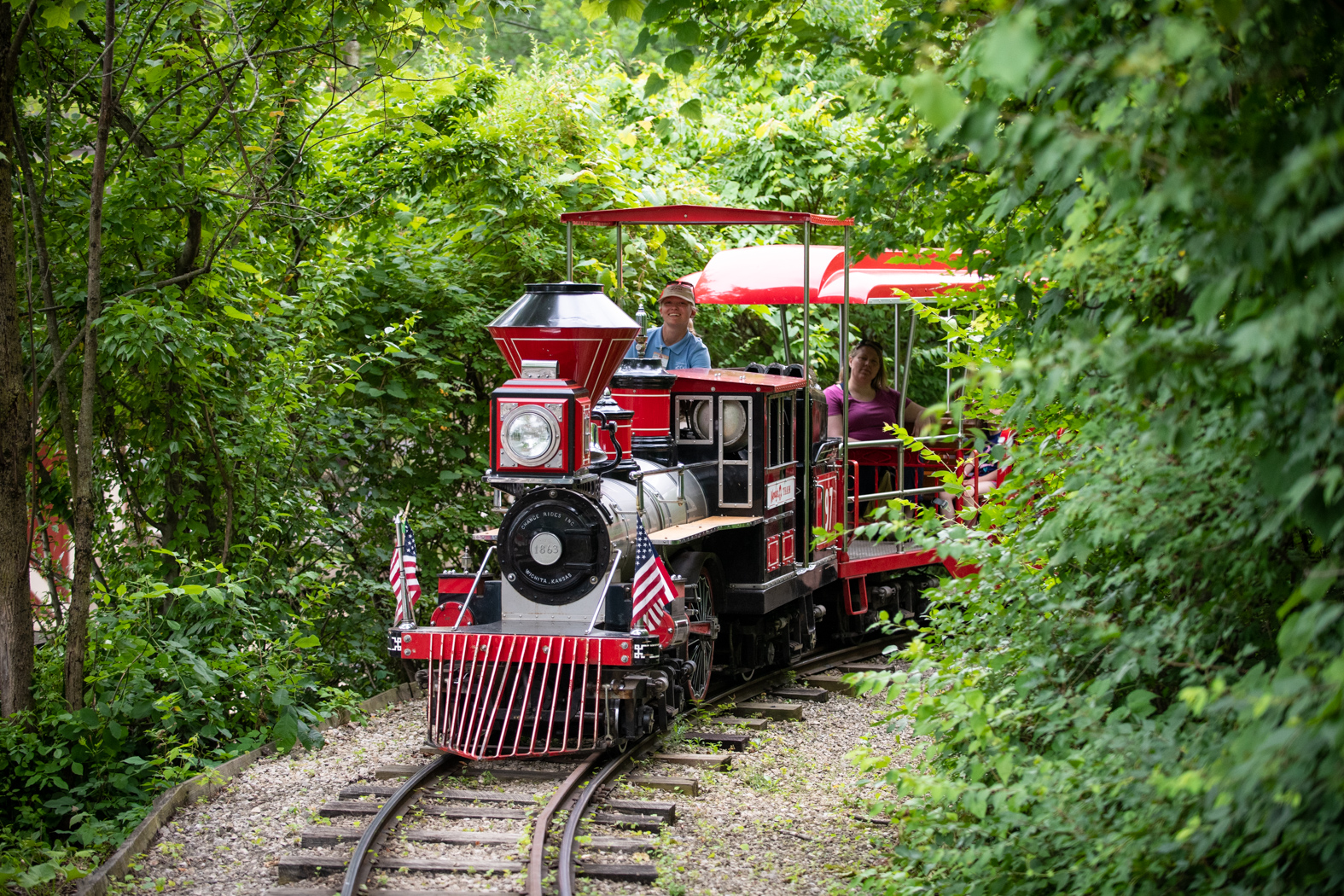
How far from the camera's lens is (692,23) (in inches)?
227

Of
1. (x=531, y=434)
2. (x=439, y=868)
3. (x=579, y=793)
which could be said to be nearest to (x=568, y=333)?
(x=531, y=434)

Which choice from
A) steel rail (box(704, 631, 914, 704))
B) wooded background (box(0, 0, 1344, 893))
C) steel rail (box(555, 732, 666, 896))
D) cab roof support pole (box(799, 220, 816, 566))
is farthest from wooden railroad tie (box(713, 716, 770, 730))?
wooded background (box(0, 0, 1344, 893))

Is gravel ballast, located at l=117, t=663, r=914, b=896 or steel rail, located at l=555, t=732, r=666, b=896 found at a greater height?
steel rail, located at l=555, t=732, r=666, b=896

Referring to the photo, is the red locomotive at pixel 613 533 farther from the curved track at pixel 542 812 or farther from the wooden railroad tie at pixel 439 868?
the wooden railroad tie at pixel 439 868

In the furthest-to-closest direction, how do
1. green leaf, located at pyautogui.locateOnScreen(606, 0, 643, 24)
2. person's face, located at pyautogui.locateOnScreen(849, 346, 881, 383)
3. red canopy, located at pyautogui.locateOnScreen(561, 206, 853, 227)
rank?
person's face, located at pyautogui.locateOnScreen(849, 346, 881, 383) → red canopy, located at pyautogui.locateOnScreen(561, 206, 853, 227) → green leaf, located at pyautogui.locateOnScreen(606, 0, 643, 24)

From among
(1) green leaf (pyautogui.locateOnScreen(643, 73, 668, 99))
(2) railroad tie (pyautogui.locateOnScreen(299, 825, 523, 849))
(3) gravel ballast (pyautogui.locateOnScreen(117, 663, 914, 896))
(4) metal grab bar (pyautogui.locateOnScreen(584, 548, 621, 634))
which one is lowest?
(3) gravel ballast (pyautogui.locateOnScreen(117, 663, 914, 896))

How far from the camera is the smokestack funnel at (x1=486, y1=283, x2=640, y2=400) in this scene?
277 inches

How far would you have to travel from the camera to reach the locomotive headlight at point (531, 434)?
7012 mm

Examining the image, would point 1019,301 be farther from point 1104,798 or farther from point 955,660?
point 1104,798

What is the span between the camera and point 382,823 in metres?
5.90

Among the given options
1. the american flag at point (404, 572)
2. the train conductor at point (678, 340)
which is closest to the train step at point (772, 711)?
the american flag at point (404, 572)

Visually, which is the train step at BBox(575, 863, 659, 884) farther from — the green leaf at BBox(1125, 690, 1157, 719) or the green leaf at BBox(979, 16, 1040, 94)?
the green leaf at BBox(979, 16, 1040, 94)

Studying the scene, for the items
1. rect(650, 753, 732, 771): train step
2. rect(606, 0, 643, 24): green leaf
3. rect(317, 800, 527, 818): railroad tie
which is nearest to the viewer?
rect(606, 0, 643, 24): green leaf

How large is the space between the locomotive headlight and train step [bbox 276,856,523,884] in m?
2.31
